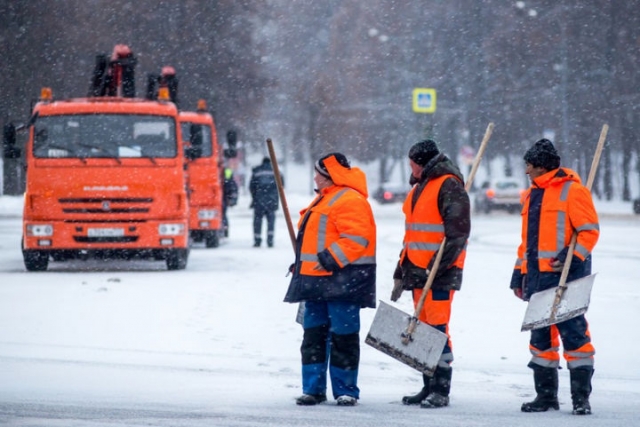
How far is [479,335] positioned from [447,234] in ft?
11.5

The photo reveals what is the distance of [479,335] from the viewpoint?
10.4 metres

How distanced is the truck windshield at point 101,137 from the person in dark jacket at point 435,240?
1037 cm

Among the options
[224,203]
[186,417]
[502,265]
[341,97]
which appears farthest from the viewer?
[341,97]

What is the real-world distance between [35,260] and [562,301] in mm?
11781

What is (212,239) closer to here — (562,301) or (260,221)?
(260,221)

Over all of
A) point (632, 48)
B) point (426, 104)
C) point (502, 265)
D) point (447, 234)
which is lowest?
point (502, 265)

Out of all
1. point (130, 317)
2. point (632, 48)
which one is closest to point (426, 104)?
point (130, 317)

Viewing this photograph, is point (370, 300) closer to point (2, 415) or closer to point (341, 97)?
point (2, 415)

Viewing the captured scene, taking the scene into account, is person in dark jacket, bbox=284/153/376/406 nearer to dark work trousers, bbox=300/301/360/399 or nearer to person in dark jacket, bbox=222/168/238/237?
dark work trousers, bbox=300/301/360/399

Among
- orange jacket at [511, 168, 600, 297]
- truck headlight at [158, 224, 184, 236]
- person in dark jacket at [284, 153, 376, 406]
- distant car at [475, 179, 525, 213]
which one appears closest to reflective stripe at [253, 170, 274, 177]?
truck headlight at [158, 224, 184, 236]

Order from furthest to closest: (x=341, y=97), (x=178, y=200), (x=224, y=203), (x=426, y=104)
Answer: (x=341, y=97), (x=224, y=203), (x=426, y=104), (x=178, y=200)

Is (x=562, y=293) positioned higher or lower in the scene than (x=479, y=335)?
higher

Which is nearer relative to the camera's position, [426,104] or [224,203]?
[426,104]

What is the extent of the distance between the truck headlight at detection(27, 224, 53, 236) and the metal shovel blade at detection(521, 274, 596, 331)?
35.5ft
